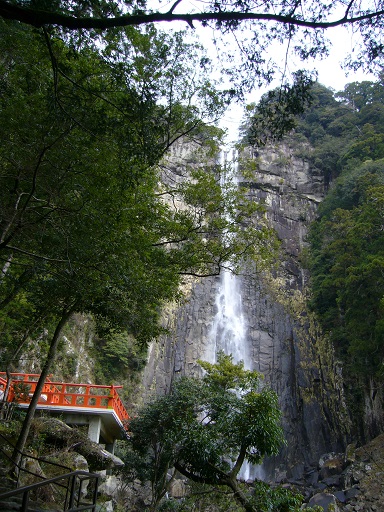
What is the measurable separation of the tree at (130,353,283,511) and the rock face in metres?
9.01

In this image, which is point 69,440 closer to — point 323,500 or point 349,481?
point 323,500

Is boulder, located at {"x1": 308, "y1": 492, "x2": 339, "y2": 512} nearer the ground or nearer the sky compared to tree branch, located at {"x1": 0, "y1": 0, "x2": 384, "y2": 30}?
nearer the ground

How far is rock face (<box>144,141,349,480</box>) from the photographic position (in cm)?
1786

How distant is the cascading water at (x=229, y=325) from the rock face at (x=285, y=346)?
167mm

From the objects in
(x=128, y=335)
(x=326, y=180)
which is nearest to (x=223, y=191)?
(x=128, y=335)

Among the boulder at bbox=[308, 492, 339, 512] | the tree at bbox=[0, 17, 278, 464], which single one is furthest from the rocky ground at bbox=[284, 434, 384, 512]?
the tree at bbox=[0, 17, 278, 464]

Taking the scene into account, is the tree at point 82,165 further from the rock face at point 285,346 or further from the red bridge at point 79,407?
the rock face at point 285,346

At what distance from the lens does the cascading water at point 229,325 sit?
2148 centimetres

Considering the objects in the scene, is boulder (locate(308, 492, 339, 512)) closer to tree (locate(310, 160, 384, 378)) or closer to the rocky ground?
the rocky ground

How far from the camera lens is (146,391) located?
61.7 ft

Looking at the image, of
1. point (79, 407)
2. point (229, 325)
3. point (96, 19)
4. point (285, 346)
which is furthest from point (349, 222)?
point (96, 19)

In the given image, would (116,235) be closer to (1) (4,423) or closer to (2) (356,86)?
(1) (4,423)

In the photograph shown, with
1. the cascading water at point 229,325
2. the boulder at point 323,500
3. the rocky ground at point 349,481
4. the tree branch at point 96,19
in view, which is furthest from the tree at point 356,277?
the tree branch at point 96,19

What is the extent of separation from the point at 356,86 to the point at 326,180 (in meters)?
8.59
